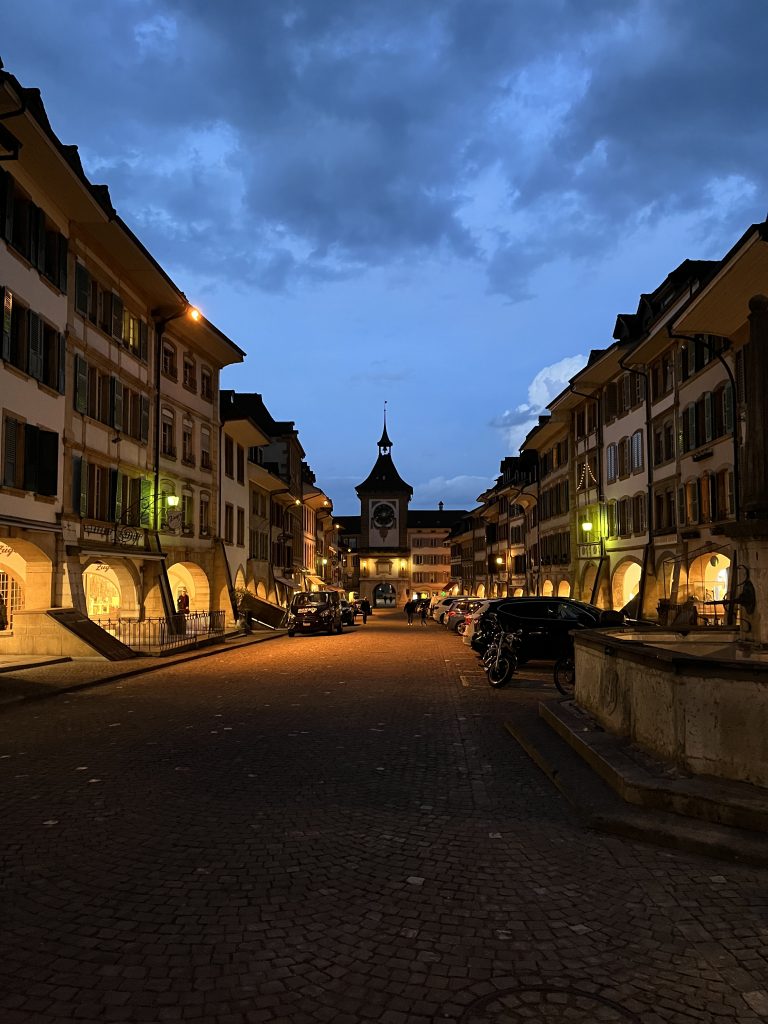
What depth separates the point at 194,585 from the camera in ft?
123

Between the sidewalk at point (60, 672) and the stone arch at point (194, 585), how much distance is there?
471 inches

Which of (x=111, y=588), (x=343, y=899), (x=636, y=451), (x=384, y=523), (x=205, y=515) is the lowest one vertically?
(x=343, y=899)

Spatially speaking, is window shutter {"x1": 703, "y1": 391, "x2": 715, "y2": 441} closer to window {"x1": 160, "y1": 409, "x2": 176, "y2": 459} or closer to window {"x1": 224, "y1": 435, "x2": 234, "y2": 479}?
window {"x1": 160, "y1": 409, "x2": 176, "y2": 459}

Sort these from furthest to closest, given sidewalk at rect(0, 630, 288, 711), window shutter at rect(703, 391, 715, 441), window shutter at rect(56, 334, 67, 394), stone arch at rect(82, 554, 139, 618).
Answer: stone arch at rect(82, 554, 139, 618) → window shutter at rect(703, 391, 715, 441) → window shutter at rect(56, 334, 67, 394) → sidewalk at rect(0, 630, 288, 711)

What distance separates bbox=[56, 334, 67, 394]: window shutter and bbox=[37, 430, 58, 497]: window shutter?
5.19 ft

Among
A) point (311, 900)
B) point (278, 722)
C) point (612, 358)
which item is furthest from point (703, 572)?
point (311, 900)

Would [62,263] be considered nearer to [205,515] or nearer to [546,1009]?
[205,515]

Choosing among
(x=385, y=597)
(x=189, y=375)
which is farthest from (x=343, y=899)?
(x=385, y=597)

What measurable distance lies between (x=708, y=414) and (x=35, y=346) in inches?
839

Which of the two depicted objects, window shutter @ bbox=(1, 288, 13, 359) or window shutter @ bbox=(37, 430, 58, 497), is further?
window shutter @ bbox=(37, 430, 58, 497)

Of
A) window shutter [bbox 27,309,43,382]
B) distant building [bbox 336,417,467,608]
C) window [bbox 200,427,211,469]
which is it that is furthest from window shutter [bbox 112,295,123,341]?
distant building [bbox 336,417,467,608]

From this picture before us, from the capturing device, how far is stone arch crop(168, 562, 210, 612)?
36.9 m

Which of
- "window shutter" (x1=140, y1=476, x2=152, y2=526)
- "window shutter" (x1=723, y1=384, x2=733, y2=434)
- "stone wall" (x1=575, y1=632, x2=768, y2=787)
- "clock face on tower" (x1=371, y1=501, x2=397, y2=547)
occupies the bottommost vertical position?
"stone wall" (x1=575, y1=632, x2=768, y2=787)

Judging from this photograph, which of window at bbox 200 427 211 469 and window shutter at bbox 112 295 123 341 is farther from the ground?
window shutter at bbox 112 295 123 341
